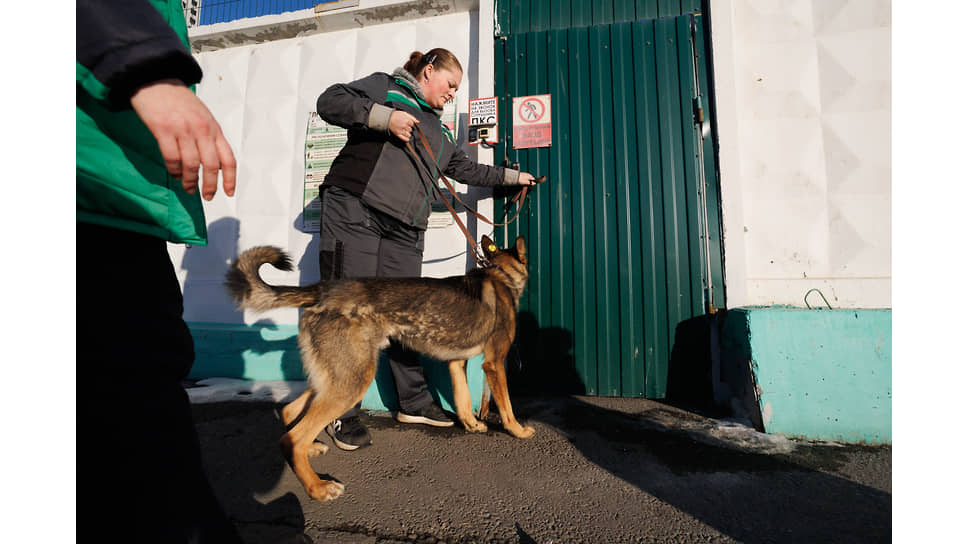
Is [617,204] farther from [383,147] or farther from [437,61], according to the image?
[383,147]

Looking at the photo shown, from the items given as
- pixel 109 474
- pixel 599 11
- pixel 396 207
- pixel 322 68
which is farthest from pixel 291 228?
pixel 599 11

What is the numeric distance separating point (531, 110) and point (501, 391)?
2.88m

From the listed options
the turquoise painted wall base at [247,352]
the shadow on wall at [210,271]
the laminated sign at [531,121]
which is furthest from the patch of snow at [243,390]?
the laminated sign at [531,121]

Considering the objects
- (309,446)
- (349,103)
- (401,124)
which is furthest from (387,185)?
(309,446)

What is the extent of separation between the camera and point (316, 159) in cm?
423

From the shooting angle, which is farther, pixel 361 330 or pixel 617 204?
pixel 617 204

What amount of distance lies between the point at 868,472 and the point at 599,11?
447cm

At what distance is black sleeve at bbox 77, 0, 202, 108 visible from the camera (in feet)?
2.00

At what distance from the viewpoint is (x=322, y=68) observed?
4.37 m

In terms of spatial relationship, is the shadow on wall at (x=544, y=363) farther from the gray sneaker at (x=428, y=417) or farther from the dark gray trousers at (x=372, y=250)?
the dark gray trousers at (x=372, y=250)

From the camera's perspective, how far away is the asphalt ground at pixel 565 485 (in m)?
1.62

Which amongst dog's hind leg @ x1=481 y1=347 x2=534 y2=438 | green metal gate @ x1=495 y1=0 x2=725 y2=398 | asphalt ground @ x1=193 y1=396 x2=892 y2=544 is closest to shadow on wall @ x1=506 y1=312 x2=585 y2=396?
green metal gate @ x1=495 y1=0 x2=725 y2=398

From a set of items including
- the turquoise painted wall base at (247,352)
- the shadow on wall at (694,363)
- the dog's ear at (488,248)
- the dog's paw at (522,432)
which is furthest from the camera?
the turquoise painted wall base at (247,352)

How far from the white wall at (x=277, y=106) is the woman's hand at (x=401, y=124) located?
1640 mm
